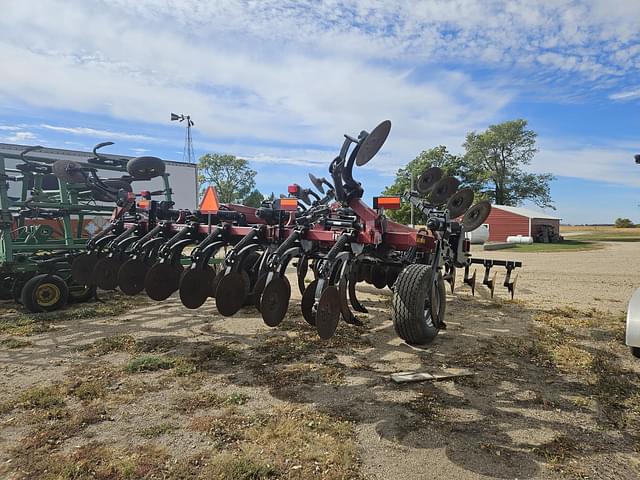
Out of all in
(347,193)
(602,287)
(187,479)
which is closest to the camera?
(187,479)

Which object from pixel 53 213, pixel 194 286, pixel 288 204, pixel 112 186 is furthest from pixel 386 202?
pixel 53 213

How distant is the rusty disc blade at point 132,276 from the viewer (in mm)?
5148

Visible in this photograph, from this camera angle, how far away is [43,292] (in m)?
6.75

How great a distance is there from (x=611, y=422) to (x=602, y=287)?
8.11 meters

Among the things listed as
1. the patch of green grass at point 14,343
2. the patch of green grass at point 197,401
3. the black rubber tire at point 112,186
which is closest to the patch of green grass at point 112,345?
the patch of green grass at point 14,343

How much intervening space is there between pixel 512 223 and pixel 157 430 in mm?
36127

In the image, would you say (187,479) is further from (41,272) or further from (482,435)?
(41,272)

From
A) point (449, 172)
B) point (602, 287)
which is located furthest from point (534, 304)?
point (449, 172)

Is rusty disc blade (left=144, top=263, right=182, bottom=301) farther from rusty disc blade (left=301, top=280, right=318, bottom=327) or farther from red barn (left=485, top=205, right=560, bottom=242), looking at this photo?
red barn (left=485, top=205, right=560, bottom=242)

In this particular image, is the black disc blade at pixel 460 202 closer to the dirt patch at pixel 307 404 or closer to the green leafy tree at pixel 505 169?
the dirt patch at pixel 307 404

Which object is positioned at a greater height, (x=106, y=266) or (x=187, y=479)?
(x=106, y=266)

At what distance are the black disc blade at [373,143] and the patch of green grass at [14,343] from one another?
4131 mm

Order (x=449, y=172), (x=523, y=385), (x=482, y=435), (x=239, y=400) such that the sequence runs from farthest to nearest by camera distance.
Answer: (x=449, y=172), (x=523, y=385), (x=239, y=400), (x=482, y=435)

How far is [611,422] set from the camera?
3365mm
